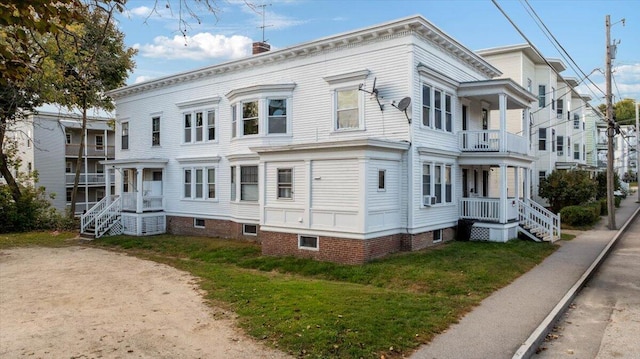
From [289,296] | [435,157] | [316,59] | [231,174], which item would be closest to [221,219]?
[231,174]

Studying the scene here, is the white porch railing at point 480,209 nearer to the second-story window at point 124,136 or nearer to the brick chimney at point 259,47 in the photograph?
the brick chimney at point 259,47

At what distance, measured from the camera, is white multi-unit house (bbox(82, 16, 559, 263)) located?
606 inches

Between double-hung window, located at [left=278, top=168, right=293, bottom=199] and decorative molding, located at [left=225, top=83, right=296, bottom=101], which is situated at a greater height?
decorative molding, located at [left=225, top=83, right=296, bottom=101]

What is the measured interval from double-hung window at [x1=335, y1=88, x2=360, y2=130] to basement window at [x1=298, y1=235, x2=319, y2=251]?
15.3 ft

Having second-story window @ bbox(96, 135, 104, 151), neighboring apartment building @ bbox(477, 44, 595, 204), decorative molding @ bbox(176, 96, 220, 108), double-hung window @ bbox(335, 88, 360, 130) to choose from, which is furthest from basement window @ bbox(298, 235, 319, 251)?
second-story window @ bbox(96, 135, 104, 151)

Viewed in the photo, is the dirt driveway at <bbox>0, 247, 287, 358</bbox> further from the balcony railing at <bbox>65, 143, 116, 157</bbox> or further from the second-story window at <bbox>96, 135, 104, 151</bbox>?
the second-story window at <bbox>96, 135, 104, 151</bbox>

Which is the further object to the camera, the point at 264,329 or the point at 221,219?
the point at 221,219

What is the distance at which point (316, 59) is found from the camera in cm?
1867

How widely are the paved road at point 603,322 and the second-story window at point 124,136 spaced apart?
24.9 meters

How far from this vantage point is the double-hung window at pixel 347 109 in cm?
1748

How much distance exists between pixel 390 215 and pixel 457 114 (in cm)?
645

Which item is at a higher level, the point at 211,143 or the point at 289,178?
the point at 211,143

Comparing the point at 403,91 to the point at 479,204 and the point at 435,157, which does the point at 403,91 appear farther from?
the point at 479,204

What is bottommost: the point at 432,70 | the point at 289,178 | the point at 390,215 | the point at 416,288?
the point at 416,288
